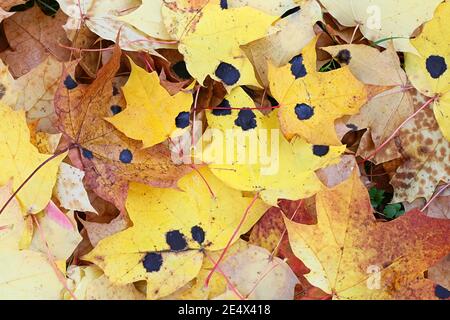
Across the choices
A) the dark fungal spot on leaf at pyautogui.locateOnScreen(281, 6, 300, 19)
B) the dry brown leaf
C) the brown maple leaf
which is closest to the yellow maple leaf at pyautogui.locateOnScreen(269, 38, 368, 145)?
the dark fungal spot on leaf at pyautogui.locateOnScreen(281, 6, 300, 19)

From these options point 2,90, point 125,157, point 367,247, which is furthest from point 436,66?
point 2,90

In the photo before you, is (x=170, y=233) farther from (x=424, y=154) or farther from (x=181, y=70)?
(x=424, y=154)

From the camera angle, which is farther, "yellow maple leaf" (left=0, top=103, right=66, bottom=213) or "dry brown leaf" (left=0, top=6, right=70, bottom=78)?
"dry brown leaf" (left=0, top=6, right=70, bottom=78)

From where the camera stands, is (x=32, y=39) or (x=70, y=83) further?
(x=32, y=39)

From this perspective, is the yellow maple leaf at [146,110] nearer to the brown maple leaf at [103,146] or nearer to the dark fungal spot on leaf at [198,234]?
the brown maple leaf at [103,146]

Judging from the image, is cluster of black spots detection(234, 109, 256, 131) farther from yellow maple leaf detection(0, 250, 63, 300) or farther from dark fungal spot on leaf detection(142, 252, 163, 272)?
yellow maple leaf detection(0, 250, 63, 300)
